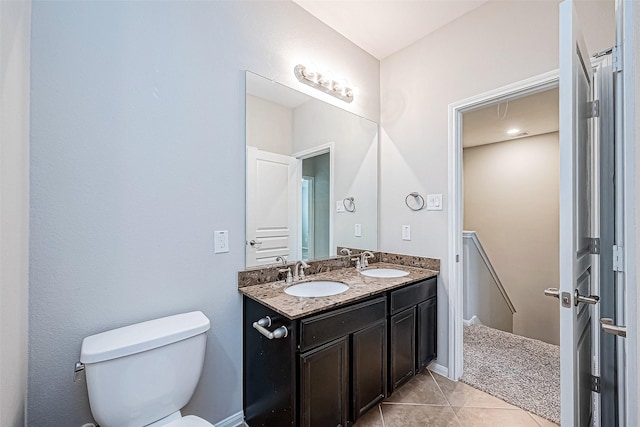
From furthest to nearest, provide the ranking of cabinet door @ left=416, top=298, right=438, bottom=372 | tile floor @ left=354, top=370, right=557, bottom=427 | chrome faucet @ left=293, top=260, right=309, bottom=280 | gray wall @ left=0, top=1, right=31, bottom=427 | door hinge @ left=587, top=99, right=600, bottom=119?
cabinet door @ left=416, top=298, right=438, bottom=372, chrome faucet @ left=293, top=260, right=309, bottom=280, tile floor @ left=354, top=370, right=557, bottom=427, door hinge @ left=587, top=99, right=600, bottom=119, gray wall @ left=0, top=1, right=31, bottom=427

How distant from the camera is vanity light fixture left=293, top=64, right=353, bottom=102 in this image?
6.41 feet

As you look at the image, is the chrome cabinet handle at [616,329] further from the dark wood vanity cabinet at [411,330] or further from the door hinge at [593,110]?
the dark wood vanity cabinet at [411,330]

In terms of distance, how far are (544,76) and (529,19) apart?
400 mm

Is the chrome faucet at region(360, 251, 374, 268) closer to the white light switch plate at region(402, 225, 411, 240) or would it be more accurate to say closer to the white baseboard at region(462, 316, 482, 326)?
the white light switch plate at region(402, 225, 411, 240)

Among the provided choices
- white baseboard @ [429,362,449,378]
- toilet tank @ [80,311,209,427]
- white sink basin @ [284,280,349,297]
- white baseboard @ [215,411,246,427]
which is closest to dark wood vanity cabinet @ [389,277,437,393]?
white baseboard @ [429,362,449,378]

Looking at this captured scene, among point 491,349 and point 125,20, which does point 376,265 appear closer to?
point 491,349

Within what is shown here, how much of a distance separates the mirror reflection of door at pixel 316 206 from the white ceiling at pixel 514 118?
5.47ft

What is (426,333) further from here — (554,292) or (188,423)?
(188,423)

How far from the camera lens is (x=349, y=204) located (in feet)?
8.01

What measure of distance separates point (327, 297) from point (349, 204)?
1.09m

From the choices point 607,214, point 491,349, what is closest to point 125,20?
point 607,214

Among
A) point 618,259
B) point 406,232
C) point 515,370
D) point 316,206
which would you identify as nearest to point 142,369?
point 316,206

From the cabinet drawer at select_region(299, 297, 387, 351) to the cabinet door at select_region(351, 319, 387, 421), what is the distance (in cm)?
6

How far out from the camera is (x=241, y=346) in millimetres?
1653
